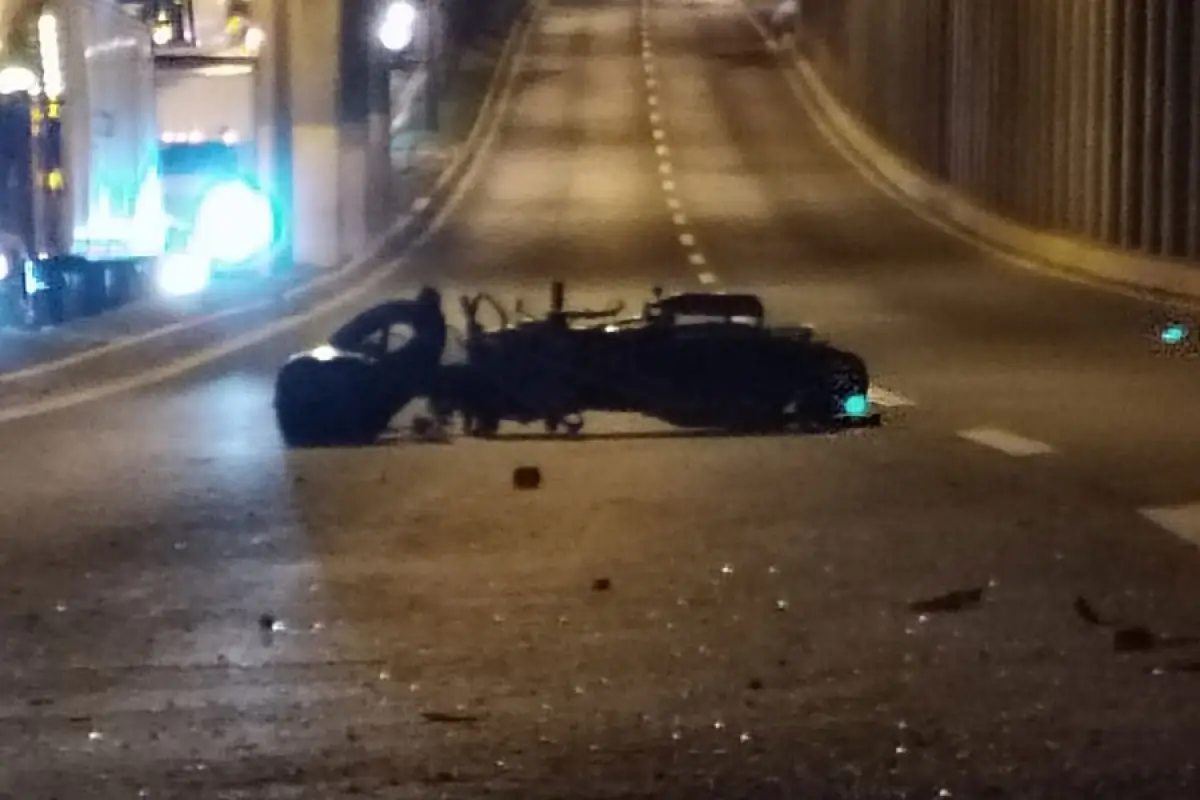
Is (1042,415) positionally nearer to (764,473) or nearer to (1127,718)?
(764,473)

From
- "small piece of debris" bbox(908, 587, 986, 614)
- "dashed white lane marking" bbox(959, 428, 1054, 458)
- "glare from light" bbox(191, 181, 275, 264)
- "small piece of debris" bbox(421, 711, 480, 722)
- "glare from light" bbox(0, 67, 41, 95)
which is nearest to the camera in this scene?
"small piece of debris" bbox(421, 711, 480, 722)

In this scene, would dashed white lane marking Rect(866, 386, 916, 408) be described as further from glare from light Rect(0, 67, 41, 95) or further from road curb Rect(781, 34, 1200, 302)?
road curb Rect(781, 34, 1200, 302)

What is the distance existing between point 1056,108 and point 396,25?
514 inches

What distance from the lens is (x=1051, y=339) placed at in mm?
22078

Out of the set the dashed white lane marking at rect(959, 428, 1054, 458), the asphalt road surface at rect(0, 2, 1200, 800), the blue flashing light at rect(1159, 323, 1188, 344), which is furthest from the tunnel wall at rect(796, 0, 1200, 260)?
the dashed white lane marking at rect(959, 428, 1054, 458)

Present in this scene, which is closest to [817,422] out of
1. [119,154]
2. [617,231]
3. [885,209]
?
[119,154]

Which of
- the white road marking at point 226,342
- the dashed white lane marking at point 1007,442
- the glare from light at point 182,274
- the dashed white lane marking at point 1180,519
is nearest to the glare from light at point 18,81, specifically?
the white road marking at point 226,342

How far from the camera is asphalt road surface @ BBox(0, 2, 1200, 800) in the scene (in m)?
6.65

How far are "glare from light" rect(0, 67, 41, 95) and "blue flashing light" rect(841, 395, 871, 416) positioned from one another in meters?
9.73

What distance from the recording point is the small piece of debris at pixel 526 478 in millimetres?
12023

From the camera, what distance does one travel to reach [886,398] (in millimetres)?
16422

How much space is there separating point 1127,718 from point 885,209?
128 feet

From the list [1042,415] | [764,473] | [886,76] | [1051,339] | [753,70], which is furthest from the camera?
[753,70]

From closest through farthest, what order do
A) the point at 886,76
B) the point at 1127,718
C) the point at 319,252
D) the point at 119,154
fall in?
the point at 1127,718 < the point at 119,154 < the point at 319,252 < the point at 886,76
